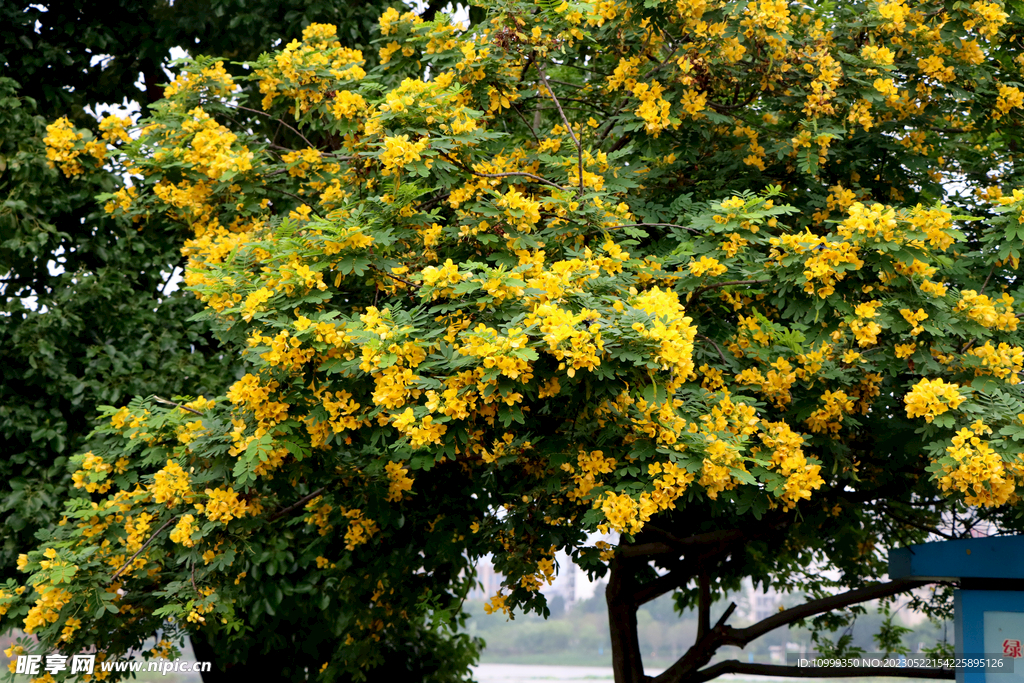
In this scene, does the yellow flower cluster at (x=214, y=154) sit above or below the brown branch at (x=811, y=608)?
above

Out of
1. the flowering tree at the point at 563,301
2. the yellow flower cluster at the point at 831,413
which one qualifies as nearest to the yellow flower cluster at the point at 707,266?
the flowering tree at the point at 563,301

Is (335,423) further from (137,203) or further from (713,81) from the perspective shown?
(713,81)

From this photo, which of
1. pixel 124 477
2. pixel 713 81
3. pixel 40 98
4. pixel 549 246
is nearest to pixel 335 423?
pixel 549 246

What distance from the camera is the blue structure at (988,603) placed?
4.72m

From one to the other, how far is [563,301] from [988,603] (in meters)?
3.17

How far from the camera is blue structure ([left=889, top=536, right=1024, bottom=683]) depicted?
472cm

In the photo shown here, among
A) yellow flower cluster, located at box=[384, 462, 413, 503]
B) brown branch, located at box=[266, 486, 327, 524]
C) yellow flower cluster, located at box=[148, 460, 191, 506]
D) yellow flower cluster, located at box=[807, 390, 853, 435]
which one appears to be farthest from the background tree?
yellow flower cluster, located at box=[807, 390, 853, 435]

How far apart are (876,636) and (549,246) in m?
5.78

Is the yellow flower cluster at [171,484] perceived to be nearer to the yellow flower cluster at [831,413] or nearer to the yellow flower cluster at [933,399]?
the yellow flower cluster at [831,413]

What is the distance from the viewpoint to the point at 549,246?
4.41m

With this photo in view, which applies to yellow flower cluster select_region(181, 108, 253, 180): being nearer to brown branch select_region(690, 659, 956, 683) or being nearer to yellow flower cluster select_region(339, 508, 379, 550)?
yellow flower cluster select_region(339, 508, 379, 550)

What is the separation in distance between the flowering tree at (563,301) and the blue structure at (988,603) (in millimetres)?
452

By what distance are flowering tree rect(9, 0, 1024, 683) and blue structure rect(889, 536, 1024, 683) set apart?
452 millimetres

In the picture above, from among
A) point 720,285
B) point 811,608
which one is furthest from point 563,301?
point 811,608
